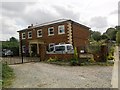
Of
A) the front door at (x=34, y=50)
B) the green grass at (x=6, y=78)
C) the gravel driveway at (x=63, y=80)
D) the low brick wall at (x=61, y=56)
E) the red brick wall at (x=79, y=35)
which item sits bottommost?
the gravel driveway at (x=63, y=80)

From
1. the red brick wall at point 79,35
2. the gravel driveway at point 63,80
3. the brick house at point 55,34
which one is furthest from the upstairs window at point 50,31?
the gravel driveway at point 63,80

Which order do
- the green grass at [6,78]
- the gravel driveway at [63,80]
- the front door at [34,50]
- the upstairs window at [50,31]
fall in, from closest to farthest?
the gravel driveway at [63,80], the green grass at [6,78], the upstairs window at [50,31], the front door at [34,50]

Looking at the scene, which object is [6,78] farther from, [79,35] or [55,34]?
[79,35]

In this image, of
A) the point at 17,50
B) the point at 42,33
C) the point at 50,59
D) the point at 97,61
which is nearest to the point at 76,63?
the point at 97,61

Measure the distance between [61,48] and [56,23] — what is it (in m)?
5.57

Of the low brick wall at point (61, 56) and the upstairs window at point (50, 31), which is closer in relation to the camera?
the low brick wall at point (61, 56)

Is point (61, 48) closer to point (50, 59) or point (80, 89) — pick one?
point (50, 59)

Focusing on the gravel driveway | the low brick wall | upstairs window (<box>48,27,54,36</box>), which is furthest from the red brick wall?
the gravel driveway

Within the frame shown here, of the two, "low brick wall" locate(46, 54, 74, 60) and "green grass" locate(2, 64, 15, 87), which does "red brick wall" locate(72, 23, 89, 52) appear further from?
"green grass" locate(2, 64, 15, 87)

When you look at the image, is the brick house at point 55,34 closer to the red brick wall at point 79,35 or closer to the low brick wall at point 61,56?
the red brick wall at point 79,35

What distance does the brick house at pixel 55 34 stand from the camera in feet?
83.1

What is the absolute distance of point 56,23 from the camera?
26.4 m

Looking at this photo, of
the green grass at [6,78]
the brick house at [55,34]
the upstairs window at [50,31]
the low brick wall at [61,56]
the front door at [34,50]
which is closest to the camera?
the green grass at [6,78]

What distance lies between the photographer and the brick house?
25344 millimetres
